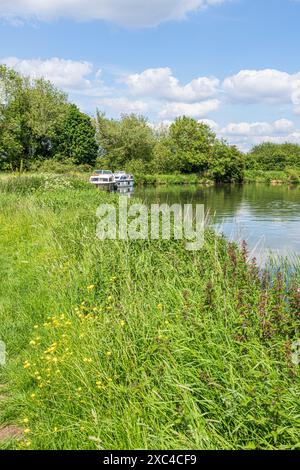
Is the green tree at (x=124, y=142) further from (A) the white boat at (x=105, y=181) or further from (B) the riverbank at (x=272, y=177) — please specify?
(B) the riverbank at (x=272, y=177)

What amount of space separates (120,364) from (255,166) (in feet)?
302

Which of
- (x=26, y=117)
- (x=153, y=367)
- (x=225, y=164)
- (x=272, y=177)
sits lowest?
(x=153, y=367)

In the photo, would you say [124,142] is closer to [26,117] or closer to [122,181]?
[26,117]

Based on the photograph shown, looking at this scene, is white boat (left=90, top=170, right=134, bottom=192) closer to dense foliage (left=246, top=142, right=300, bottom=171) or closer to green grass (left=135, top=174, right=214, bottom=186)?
green grass (left=135, top=174, right=214, bottom=186)

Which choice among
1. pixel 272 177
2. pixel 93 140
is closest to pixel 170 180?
pixel 93 140

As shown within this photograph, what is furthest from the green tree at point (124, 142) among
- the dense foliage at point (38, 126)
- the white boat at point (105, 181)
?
the white boat at point (105, 181)

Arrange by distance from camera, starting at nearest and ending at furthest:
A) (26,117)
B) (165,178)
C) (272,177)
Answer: (26,117) < (165,178) < (272,177)

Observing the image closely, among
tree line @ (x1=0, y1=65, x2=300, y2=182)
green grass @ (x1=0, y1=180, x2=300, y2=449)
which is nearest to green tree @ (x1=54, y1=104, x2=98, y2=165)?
tree line @ (x1=0, y1=65, x2=300, y2=182)

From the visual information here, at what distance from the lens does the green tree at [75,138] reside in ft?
189

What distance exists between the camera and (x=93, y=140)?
61156mm

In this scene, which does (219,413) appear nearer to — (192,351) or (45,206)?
(192,351)

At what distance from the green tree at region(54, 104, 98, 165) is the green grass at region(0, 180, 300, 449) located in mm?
52206

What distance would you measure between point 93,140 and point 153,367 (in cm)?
5999
